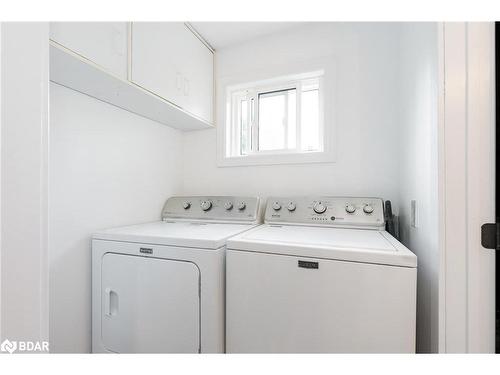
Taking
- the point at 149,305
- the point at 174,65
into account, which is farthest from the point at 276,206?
the point at 174,65

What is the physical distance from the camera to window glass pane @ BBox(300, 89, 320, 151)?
1854mm

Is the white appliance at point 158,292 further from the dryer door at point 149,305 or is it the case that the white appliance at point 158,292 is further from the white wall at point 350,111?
the white wall at point 350,111

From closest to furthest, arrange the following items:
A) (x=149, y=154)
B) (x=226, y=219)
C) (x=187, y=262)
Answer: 1. (x=187, y=262)
2. (x=226, y=219)
3. (x=149, y=154)

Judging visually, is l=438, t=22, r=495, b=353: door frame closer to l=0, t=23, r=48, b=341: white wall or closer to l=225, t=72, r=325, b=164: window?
l=225, t=72, r=325, b=164: window

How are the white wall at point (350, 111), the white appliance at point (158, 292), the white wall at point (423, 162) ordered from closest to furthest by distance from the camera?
the white wall at point (423, 162), the white appliance at point (158, 292), the white wall at point (350, 111)

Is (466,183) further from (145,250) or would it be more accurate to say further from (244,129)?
(244,129)

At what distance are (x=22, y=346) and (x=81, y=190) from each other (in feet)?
2.93

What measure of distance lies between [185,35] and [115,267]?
1.59 m

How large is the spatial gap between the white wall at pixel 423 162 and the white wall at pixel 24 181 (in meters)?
1.20

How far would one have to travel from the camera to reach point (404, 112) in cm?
133

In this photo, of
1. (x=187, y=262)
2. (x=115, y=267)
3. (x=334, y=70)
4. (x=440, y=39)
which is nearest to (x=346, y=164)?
(x=334, y=70)

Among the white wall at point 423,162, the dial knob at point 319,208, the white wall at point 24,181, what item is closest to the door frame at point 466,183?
the white wall at point 423,162

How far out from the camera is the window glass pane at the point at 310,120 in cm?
185
